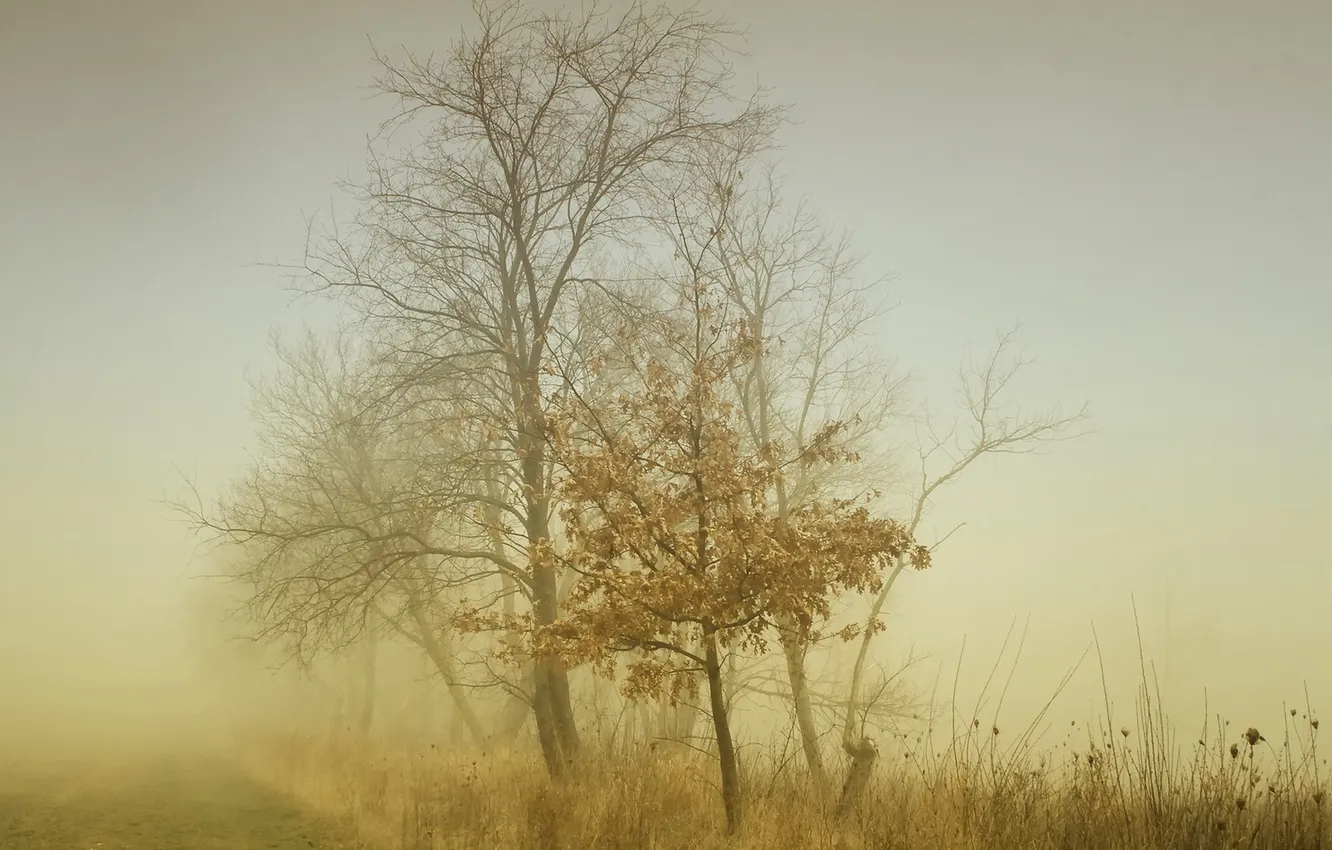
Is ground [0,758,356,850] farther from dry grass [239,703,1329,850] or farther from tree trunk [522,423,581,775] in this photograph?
tree trunk [522,423,581,775]

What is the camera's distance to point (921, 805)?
240 inches

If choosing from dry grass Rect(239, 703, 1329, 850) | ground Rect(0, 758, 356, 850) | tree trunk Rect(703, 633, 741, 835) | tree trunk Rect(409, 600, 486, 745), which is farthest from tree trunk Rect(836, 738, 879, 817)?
tree trunk Rect(409, 600, 486, 745)

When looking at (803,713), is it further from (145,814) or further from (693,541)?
(145,814)

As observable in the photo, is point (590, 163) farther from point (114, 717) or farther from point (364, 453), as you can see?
point (114, 717)

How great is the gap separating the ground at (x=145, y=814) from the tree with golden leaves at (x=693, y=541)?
4404 mm

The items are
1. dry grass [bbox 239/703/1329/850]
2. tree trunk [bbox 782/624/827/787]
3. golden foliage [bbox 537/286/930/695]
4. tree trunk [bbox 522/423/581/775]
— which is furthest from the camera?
tree trunk [bbox 522/423/581/775]

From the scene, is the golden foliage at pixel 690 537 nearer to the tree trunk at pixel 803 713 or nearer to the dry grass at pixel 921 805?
the dry grass at pixel 921 805

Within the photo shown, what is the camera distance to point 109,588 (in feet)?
212

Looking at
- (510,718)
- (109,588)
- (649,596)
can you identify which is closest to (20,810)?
(510,718)

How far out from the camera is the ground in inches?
326

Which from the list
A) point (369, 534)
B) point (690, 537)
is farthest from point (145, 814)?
point (690, 537)

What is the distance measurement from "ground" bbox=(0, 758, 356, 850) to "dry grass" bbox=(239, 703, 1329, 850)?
2.33 ft

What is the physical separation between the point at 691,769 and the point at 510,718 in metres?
9.54

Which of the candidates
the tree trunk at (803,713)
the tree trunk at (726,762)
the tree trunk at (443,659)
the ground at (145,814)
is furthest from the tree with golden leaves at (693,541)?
the tree trunk at (443,659)
